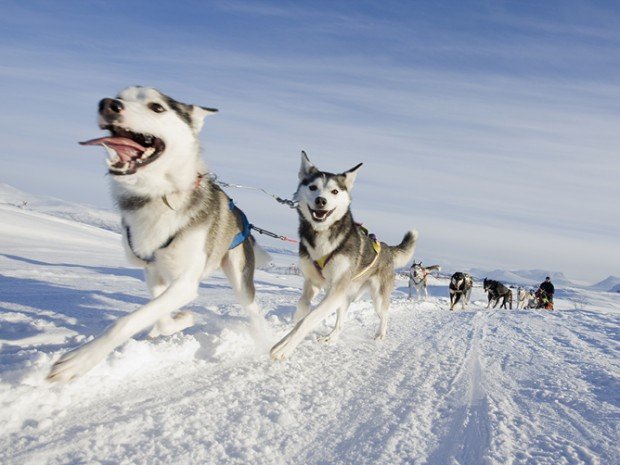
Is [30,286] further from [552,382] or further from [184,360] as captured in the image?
[552,382]

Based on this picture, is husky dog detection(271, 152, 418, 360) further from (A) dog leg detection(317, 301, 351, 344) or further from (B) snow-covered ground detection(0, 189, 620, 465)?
(B) snow-covered ground detection(0, 189, 620, 465)

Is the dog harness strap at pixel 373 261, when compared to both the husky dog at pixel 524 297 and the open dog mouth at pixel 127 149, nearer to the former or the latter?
the open dog mouth at pixel 127 149

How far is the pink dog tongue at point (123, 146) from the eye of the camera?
2869 mm

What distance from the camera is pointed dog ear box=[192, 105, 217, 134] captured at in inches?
144

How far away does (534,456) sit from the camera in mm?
2412

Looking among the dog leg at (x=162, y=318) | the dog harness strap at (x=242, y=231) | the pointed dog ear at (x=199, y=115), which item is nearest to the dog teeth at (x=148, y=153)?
the pointed dog ear at (x=199, y=115)

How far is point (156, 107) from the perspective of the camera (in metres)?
3.29

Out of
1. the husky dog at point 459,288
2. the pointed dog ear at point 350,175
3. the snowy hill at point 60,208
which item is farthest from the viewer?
the snowy hill at point 60,208

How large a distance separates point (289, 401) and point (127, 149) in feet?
6.12

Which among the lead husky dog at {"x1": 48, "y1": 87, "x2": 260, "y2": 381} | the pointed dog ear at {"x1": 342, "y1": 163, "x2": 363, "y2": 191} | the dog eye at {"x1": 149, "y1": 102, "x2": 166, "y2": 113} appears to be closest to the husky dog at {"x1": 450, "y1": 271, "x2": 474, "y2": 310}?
the pointed dog ear at {"x1": 342, "y1": 163, "x2": 363, "y2": 191}

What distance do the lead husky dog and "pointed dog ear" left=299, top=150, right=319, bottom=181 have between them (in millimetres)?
1902

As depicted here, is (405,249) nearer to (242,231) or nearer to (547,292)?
(242,231)

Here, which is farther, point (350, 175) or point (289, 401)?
point (350, 175)

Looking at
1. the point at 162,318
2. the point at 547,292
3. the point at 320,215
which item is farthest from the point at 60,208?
the point at 162,318
